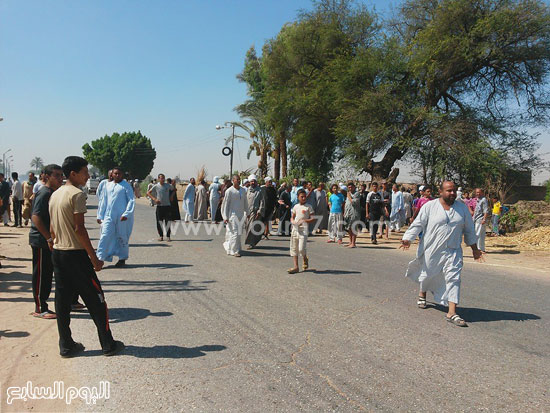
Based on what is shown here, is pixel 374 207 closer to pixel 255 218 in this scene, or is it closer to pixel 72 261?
pixel 255 218

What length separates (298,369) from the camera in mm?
4086

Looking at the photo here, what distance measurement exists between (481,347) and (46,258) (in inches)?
199

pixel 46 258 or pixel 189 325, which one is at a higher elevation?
pixel 46 258

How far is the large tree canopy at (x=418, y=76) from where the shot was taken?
71.5ft

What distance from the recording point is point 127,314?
5.73 metres

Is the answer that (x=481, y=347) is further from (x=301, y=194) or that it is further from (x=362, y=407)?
(x=301, y=194)

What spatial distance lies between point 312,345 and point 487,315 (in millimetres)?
2728

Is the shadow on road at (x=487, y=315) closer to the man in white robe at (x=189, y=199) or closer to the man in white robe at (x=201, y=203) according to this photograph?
the man in white robe at (x=189, y=199)

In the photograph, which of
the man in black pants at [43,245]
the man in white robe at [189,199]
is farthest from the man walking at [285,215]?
the man in black pants at [43,245]

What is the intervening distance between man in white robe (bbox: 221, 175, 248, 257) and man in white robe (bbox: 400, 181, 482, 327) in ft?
17.1

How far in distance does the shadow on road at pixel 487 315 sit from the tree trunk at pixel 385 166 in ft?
65.3

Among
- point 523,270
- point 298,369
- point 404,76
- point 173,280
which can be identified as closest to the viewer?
point 298,369

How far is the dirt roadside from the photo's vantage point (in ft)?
11.4

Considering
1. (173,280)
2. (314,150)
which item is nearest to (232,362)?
(173,280)
